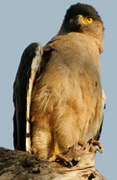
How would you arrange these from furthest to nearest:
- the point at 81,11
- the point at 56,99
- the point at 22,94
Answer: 1. the point at 81,11
2. the point at 22,94
3. the point at 56,99

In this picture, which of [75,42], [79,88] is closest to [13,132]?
[79,88]

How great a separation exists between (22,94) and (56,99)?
2.03 ft

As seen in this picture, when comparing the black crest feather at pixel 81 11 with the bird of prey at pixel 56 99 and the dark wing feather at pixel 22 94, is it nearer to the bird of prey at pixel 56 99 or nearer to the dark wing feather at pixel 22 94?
the bird of prey at pixel 56 99

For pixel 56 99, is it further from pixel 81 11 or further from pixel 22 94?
pixel 81 11

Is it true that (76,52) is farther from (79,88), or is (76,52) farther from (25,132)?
(25,132)

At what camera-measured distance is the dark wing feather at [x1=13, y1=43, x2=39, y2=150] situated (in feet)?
19.8

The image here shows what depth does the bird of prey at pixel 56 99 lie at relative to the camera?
5.95 m

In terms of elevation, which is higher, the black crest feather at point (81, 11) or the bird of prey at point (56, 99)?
the black crest feather at point (81, 11)

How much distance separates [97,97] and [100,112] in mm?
346

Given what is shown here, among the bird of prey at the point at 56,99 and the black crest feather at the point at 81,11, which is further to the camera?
the black crest feather at the point at 81,11

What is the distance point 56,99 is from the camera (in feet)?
19.5

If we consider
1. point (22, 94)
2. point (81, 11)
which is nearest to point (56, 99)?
point (22, 94)

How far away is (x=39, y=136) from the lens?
231 inches

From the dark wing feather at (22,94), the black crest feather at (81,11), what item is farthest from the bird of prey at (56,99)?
the black crest feather at (81,11)
